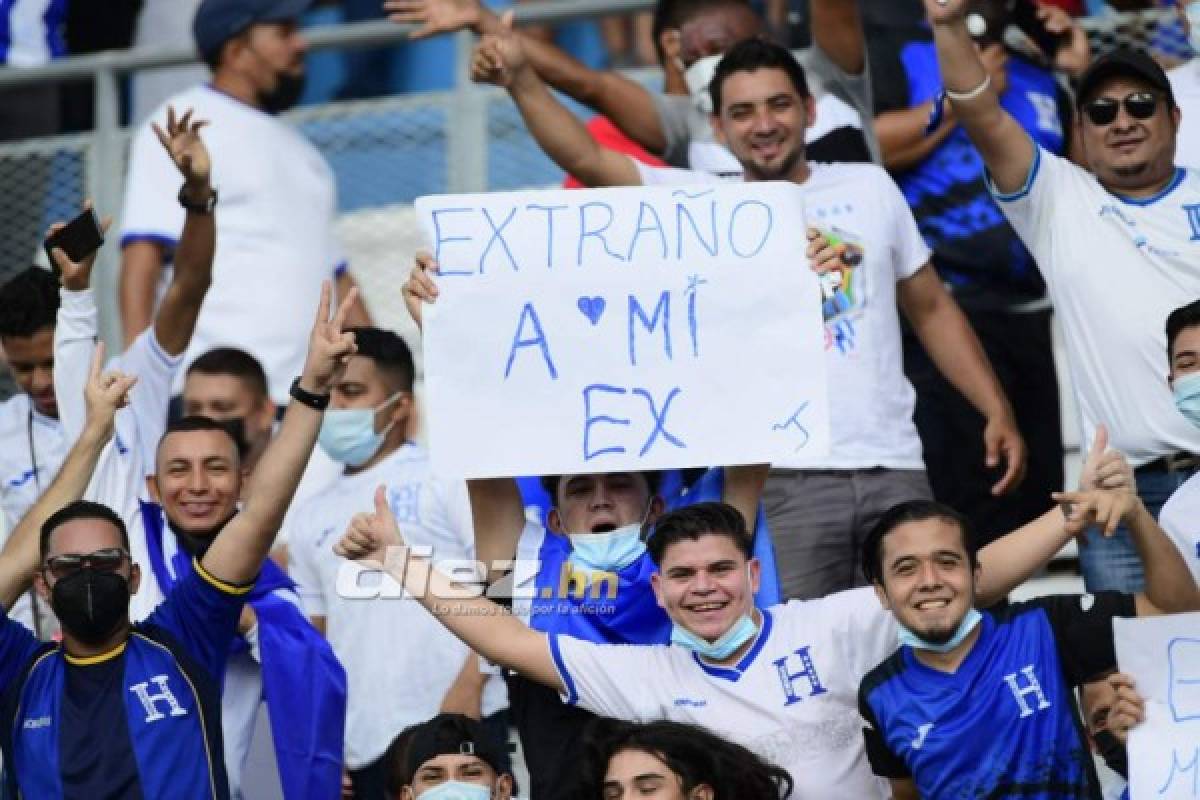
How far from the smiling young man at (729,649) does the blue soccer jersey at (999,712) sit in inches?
5.2

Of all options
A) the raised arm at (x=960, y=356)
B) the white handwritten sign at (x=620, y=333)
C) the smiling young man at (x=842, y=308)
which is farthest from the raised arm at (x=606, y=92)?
the white handwritten sign at (x=620, y=333)

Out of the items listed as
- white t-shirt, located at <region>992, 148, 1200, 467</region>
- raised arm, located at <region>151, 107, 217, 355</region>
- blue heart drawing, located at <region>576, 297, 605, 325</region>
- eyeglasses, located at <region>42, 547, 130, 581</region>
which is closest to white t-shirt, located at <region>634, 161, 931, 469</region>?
white t-shirt, located at <region>992, 148, 1200, 467</region>

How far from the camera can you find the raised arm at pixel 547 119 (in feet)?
24.9

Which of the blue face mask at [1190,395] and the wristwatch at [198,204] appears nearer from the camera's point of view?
the blue face mask at [1190,395]

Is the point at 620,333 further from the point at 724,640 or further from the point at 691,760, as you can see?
the point at 691,760

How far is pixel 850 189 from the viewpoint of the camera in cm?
768

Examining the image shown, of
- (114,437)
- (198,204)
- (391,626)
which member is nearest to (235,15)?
(198,204)

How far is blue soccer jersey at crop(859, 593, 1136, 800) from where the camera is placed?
6270 mm

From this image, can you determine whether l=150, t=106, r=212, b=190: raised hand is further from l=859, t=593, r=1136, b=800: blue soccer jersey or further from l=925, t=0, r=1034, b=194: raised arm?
l=859, t=593, r=1136, b=800: blue soccer jersey

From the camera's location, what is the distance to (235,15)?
931 centimetres

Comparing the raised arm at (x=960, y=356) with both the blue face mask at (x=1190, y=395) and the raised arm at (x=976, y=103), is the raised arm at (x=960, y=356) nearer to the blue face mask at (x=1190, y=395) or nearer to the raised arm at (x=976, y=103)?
the raised arm at (x=976, y=103)

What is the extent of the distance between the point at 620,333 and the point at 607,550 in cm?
54

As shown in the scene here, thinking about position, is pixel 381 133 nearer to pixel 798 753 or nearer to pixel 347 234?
pixel 347 234

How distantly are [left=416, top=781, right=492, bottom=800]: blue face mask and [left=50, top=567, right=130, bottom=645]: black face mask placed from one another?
0.90m
